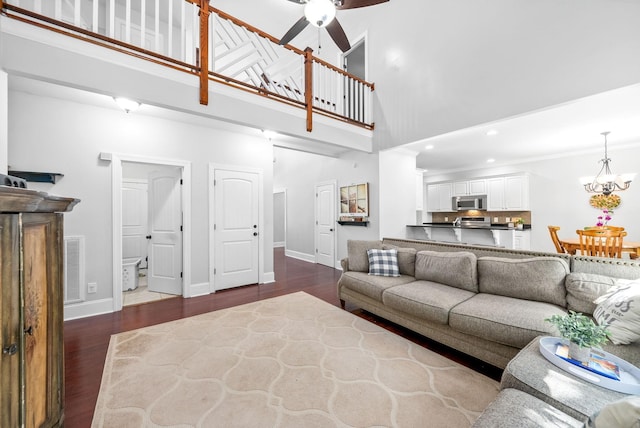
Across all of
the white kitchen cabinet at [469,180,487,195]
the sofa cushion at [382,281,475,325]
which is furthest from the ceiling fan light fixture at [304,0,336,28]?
the white kitchen cabinet at [469,180,487,195]

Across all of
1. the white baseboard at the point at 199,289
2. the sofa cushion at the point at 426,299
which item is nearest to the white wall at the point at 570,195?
the sofa cushion at the point at 426,299

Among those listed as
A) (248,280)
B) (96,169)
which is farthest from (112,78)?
(248,280)

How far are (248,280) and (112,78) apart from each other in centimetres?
326

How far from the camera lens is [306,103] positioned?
3869mm

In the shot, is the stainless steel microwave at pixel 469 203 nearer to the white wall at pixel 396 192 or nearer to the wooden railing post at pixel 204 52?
the white wall at pixel 396 192

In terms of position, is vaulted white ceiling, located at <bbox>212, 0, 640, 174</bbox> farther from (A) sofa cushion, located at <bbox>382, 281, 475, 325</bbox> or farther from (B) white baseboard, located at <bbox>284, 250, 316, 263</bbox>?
(B) white baseboard, located at <bbox>284, 250, 316, 263</bbox>

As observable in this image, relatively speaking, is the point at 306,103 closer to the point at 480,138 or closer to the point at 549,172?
the point at 480,138

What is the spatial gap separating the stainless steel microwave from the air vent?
7.92 meters

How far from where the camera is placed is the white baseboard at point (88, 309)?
10.2 feet

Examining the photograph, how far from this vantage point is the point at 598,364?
1.32 m

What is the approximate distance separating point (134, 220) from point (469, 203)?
26.9 ft

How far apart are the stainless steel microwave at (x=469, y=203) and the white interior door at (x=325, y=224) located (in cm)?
381

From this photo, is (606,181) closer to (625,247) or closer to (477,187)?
(625,247)

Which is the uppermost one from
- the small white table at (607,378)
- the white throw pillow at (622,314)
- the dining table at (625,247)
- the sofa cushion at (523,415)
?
the dining table at (625,247)
